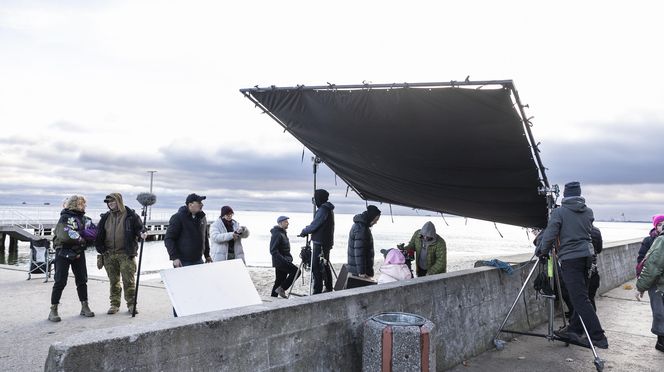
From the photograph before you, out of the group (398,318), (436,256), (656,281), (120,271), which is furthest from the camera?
(120,271)

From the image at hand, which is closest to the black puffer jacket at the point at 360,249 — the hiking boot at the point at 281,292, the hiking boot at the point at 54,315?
the hiking boot at the point at 281,292

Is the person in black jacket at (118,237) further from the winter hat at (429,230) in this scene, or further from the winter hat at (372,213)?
the winter hat at (429,230)

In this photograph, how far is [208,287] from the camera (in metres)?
5.03

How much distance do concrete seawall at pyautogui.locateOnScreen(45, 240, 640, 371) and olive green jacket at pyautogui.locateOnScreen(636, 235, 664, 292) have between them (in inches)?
67.9

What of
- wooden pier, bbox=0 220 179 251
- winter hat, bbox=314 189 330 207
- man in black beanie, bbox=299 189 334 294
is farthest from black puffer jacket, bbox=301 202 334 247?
wooden pier, bbox=0 220 179 251

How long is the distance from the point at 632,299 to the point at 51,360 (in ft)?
38.5

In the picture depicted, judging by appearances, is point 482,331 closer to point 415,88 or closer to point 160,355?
point 415,88

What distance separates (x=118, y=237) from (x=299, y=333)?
4708mm

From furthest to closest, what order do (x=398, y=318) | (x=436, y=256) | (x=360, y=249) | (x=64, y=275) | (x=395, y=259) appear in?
(x=360, y=249), (x=436, y=256), (x=64, y=275), (x=395, y=259), (x=398, y=318)

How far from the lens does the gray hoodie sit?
5.53m

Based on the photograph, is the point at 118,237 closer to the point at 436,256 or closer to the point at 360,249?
the point at 360,249

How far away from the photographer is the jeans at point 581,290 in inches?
214

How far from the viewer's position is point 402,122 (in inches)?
206

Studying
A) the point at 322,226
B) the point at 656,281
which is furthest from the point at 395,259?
the point at 656,281
